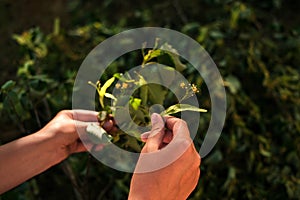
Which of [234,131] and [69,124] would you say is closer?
[69,124]

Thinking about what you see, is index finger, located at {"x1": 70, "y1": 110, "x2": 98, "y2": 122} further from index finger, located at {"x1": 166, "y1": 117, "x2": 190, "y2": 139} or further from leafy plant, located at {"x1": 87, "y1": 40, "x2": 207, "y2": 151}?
index finger, located at {"x1": 166, "y1": 117, "x2": 190, "y2": 139}

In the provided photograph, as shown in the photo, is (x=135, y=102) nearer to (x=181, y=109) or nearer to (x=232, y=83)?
(x=181, y=109)

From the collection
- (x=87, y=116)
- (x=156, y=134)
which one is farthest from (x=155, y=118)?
(x=87, y=116)

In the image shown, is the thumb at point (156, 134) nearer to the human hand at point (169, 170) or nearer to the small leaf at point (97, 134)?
the human hand at point (169, 170)

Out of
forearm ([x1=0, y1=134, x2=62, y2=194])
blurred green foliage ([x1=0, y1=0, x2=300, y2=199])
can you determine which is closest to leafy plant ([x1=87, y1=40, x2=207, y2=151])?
forearm ([x1=0, y1=134, x2=62, y2=194])

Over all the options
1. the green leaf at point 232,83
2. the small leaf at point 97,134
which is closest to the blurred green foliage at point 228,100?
the green leaf at point 232,83

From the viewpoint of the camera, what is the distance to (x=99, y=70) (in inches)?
52.3

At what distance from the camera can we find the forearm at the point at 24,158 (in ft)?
3.27

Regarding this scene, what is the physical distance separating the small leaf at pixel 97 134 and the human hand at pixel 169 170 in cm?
12

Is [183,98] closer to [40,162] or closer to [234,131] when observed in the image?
[40,162]

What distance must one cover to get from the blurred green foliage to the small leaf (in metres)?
0.32

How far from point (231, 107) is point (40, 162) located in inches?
25.0

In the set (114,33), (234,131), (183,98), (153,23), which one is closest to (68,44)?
(114,33)

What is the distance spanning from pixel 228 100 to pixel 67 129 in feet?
1.95
